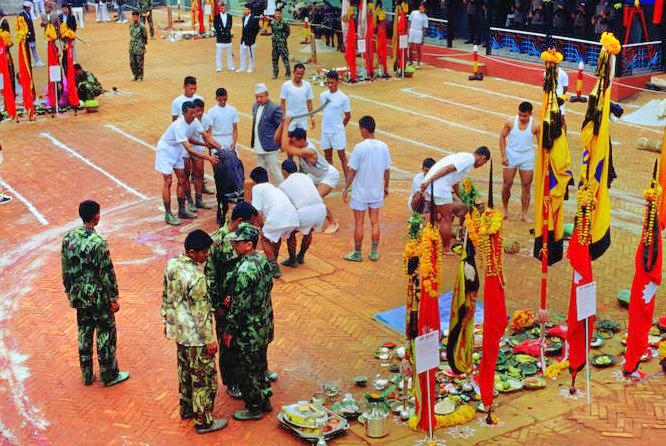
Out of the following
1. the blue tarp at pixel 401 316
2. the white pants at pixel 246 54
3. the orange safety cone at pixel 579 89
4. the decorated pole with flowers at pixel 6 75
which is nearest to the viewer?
the blue tarp at pixel 401 316

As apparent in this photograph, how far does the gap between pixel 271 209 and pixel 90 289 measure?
10.0ft

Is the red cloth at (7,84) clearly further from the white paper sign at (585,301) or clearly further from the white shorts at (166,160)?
the white paper sign at (585,301)

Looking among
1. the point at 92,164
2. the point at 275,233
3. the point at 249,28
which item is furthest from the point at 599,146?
the point at 249,28

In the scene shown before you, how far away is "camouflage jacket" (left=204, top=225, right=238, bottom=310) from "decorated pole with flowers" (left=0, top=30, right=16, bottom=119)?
46.8ft

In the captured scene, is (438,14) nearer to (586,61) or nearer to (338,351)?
(586,61)

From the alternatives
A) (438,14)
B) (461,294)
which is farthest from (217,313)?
(438,14)

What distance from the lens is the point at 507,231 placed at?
14.2m

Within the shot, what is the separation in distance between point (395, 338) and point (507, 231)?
13.3 ft

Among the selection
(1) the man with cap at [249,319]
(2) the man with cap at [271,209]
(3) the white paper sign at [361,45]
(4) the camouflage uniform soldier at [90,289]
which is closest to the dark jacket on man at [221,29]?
(3) the white paper sign at [361,45]

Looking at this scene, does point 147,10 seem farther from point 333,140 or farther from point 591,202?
point 591,202

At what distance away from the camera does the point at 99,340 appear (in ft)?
32.2

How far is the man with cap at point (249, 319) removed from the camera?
8.88m

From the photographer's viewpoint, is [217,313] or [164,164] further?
[164,164]

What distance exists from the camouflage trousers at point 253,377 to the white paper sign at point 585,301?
3089 mm
